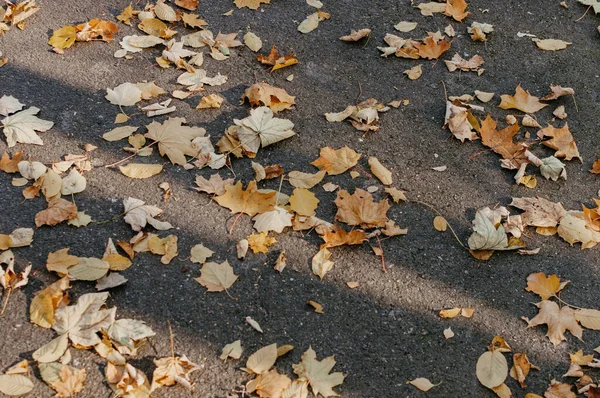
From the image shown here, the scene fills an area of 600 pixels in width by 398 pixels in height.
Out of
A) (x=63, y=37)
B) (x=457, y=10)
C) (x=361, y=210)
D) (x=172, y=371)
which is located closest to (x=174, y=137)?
(x=361, y=210)

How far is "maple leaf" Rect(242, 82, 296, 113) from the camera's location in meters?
3.40

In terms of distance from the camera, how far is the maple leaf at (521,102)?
356cm

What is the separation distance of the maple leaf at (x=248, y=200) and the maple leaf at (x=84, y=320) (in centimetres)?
74

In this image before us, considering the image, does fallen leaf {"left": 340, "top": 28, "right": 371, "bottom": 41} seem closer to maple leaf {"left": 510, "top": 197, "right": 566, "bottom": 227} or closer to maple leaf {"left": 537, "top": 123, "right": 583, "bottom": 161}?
maple leaf {"left": 537, "top": 123, "right": 583, "bottom": 161}

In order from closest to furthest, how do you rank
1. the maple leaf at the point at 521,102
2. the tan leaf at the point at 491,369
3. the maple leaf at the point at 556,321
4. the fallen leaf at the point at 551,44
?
1. the tan leaf at the point at 491,369
2. the maple leaf at the point at 556,321
3. the maple leaf at the point at 521,102
4. the fallen leaf at the point at 551,44

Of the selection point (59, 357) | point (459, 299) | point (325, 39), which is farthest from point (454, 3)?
point (59, 357)

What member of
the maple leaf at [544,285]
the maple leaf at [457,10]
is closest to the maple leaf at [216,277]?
the maple leaf at [544,285]

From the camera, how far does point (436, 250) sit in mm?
2828

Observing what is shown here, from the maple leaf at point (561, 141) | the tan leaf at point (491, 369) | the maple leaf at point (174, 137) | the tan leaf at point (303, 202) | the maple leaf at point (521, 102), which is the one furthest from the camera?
the maple leaf at point (521, 102)

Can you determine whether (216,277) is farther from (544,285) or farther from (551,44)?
(551,44)

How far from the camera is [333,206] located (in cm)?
296

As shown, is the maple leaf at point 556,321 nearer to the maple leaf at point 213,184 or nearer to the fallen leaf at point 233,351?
the fallen leaf at point 233,351

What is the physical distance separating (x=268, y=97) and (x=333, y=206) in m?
0.82

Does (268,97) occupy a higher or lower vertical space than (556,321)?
higher
